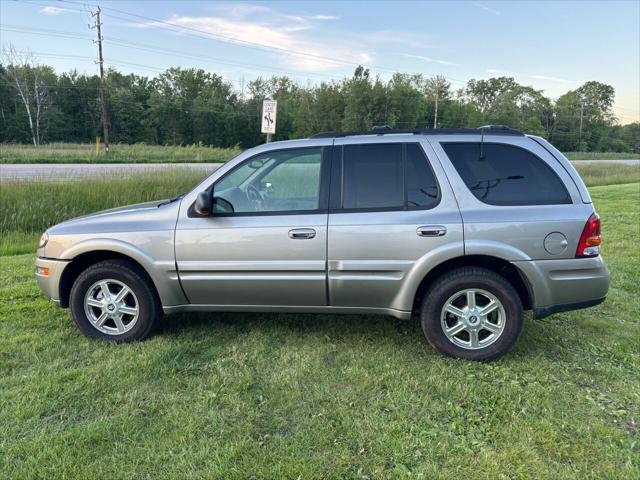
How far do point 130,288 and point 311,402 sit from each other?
1920 mm

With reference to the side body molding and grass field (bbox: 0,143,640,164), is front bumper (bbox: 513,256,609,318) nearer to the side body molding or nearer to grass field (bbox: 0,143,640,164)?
the side body molding

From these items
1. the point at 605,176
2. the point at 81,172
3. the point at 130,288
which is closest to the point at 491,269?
the point at 130,288

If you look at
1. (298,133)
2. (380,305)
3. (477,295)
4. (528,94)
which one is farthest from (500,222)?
(528,94)

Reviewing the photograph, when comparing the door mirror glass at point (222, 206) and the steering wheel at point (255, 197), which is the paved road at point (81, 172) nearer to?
the steering wheel at point (255, 197)

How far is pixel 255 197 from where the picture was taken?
3.97 meters

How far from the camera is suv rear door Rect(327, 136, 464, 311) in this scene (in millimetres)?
3576

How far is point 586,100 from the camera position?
87625mm

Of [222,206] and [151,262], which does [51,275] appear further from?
[222,206]

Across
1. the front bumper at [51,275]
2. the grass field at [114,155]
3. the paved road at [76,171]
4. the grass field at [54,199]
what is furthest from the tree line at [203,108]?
the front bumper at [51,275]

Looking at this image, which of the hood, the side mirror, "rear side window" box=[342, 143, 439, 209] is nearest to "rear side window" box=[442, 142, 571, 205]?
"rear side window" box=[342, 143, 439, 209]

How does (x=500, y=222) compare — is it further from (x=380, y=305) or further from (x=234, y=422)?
(x=234, y=422)

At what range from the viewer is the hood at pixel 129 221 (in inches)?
153

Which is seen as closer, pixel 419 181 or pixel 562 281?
pixel 562 281

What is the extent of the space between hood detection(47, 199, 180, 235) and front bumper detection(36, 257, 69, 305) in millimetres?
263
